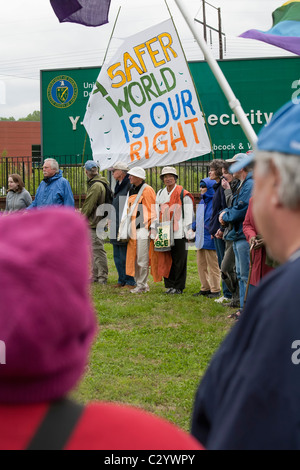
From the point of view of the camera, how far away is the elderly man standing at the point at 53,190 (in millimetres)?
9461

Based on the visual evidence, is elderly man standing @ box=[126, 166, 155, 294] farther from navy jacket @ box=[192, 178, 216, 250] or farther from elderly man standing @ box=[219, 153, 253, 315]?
elderly man standing @ box=[219, 153, 253, 315]

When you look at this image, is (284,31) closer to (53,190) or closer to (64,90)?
(53,190)

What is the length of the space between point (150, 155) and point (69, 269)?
5272 mm

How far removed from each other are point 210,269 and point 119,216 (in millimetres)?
1749

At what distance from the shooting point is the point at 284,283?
139 cm

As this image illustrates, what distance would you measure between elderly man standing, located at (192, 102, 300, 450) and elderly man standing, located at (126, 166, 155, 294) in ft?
25.7

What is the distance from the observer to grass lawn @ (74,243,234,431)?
5.05m

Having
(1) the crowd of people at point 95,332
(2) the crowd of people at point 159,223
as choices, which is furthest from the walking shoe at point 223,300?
(1) the crowd of people at point 95,332

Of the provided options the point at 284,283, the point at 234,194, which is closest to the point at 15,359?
the point at 284,283

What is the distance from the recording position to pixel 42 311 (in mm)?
1041

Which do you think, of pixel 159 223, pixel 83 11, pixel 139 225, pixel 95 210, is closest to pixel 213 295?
pixel 159 223

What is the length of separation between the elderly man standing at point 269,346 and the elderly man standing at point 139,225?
25.7 feet

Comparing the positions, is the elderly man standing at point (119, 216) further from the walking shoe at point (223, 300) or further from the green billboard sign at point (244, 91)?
the green billboard sign at point (244, 91)

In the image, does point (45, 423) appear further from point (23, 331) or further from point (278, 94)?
point (278, 94)
